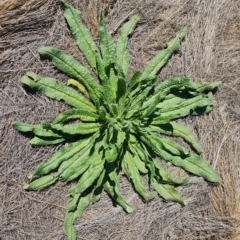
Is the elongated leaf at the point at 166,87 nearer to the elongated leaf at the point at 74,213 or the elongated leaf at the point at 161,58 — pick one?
the elongated leaf at the point at 161,58

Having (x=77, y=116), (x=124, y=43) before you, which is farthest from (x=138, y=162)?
(x=124, y=43)

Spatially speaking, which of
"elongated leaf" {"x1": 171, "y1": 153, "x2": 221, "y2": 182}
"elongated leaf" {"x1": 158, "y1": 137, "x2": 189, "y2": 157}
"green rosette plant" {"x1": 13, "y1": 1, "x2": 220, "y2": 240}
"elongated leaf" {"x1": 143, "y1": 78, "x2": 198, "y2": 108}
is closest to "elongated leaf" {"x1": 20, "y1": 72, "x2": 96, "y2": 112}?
"green rosette plant" {"x1": 13, "y1": 1, "x2": 220, "y2": 240}

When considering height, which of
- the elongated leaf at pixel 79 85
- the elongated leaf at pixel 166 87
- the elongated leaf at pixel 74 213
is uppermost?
the elongated leaf at pixel 79 85

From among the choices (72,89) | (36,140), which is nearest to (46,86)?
(72,89)

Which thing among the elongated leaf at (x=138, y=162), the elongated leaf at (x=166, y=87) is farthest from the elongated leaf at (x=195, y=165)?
the elongated leaf at (x=166, y=87)

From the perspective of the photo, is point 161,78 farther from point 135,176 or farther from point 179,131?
point 135,176

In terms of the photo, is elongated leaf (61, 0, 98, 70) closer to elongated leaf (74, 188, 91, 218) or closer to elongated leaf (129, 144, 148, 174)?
elongated leaf (129, 144, 148, 174)
